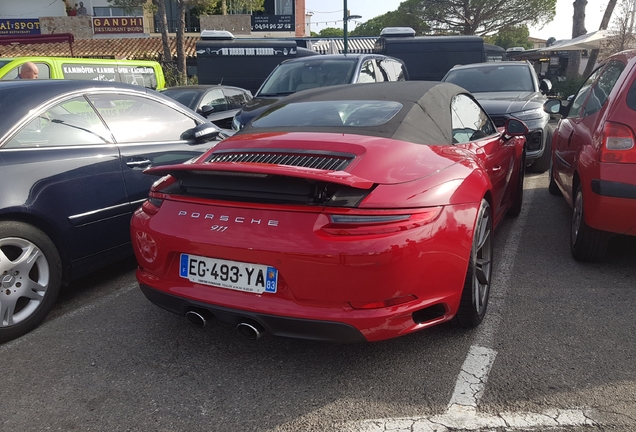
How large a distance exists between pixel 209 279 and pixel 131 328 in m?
0.96

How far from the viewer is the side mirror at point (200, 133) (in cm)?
467

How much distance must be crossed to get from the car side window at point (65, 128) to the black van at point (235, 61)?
10625 millimetres

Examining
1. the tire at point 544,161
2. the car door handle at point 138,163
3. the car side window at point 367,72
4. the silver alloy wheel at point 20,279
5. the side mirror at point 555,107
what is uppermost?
the car side window at point 367,72

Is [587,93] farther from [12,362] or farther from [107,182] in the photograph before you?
[12,362]

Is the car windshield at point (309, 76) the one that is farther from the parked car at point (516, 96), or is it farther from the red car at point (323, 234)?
the red car at point (323, 234)

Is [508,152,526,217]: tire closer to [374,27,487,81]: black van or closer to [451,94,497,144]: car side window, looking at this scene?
[451,94,497,144]: car side window

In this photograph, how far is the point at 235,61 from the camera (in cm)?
1440

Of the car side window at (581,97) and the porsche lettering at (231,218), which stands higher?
the car side window at (581,97)

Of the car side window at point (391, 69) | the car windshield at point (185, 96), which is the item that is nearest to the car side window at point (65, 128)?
the car windshield at point (185, 96)

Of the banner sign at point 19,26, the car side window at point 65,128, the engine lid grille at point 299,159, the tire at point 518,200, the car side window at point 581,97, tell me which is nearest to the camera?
the engine lid grille at point 299,159

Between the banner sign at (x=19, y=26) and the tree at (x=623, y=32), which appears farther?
the banner sign at (x=19, y=26)

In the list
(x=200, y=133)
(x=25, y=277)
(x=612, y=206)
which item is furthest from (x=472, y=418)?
(x=200, y=133)

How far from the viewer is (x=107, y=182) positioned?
12.7ft

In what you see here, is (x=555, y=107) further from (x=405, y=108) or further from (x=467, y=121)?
(x=405, y=108)
